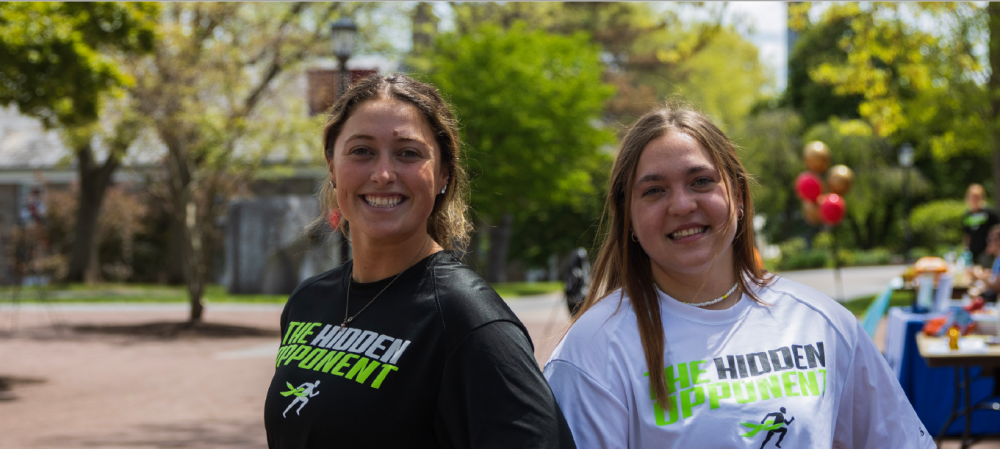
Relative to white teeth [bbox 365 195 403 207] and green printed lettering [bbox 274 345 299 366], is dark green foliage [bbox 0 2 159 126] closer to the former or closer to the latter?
green printed lettering [bbox 274 345 299 366]

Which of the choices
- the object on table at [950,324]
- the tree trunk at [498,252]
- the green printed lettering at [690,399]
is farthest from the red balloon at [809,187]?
the green printed lettering at [690,399]

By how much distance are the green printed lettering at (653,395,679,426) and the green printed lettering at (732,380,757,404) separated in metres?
0.14

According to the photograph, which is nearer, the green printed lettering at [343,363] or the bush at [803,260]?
the green printed lettering at [343,363]

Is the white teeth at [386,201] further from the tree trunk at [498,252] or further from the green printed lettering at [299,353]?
the tree trunk at [498,252]

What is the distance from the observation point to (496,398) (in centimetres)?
157

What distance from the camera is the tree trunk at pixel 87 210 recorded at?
2570 centimetres

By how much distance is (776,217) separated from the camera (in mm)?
37969

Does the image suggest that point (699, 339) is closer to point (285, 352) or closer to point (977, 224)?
point (285, 352)

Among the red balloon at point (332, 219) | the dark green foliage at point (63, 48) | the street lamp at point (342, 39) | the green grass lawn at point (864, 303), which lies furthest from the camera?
the green grass lawn at point (864, 303)

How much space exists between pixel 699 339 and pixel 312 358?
0.88 meters

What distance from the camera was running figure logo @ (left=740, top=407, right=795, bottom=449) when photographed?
1788mm

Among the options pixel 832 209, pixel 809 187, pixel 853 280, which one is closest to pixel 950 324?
pixel 832 209

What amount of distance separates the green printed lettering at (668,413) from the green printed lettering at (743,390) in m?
0.14

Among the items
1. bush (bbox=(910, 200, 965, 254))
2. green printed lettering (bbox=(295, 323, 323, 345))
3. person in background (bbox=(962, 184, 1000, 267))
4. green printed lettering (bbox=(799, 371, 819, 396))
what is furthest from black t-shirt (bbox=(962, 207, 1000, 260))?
bush (bbox=(910, 200, 965, 254))
